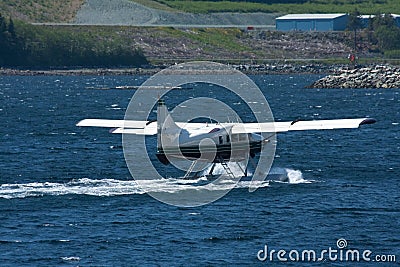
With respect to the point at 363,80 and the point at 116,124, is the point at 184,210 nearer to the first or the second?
the point at 116,124

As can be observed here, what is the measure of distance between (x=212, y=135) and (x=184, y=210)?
629cm

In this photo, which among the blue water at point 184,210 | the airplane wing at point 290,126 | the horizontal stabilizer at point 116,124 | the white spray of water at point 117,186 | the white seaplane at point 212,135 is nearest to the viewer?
the blue water at point 184,210

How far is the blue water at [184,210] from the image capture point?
35.9 metres

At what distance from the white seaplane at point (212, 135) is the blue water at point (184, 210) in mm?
1784

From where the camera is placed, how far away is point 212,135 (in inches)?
1897

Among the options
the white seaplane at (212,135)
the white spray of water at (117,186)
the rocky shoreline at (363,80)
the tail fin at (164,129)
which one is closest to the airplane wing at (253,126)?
the white seaplane at (212,135)

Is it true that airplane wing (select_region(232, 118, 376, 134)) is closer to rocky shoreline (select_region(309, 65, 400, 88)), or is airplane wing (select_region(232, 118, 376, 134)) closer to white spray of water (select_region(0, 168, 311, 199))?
white spray of water (select_region(0, 168, 311, 199))

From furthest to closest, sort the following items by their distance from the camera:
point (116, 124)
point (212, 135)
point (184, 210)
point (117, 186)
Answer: point (116, 124)
point (117, 186)
point (212, 135)
point (184, 210)

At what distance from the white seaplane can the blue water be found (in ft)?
5.85

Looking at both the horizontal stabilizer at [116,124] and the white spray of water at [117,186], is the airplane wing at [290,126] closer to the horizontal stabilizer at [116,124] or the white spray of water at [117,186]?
the white spray of water at [117,186]

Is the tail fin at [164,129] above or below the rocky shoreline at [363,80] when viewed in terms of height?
above

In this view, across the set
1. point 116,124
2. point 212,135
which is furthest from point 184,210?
point 116,124

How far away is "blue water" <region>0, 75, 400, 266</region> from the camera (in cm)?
3591

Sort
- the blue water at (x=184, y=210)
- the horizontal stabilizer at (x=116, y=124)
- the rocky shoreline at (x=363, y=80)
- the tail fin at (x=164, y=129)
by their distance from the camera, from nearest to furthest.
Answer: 1. the blue water at (x=184, y=210)
2. the tail fin at (x=164, y=129)
3. the horizontal stabilizer at (x=116, y=124)
4. the rocky shoreline at (x=363, y=80)
